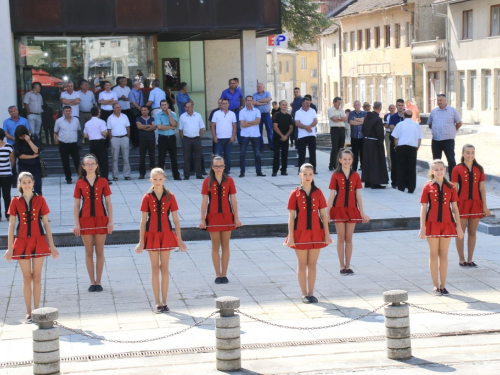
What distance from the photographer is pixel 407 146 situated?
16.7m

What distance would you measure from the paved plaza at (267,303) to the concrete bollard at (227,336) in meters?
0.17

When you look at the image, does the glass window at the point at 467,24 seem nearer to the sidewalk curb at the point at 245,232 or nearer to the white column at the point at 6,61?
the white column at the point at 6,61

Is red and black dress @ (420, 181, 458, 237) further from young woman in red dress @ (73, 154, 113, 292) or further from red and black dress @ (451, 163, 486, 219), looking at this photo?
young woman in red dress @ (73, 154, 113, 292)

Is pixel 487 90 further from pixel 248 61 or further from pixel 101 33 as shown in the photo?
pixel 101 33

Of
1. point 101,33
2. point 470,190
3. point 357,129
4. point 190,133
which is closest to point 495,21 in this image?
point 357,129

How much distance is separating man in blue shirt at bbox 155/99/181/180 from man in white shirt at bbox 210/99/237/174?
3.11 ft

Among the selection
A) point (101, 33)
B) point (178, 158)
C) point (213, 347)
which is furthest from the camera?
point (101, 33)

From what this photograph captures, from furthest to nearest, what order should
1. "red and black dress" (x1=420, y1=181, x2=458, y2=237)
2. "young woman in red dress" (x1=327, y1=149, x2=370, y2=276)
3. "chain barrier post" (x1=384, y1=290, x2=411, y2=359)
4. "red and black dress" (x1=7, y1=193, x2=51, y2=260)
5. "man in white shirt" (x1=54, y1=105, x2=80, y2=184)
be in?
"man in white shirt" (x1=54, y1=105, x2=80, y2=184) < "young woman in red dress" (x1=327, y1=149, x2=370, y2=276) < "red and black dress" (x1=420, y1=181, x2=458, y2=237) < "red and black dress" (x1=7, y1=193, x2=51, y2=260) < "chain barrier post" (x1=384, y1=290, x2=411, y2=359)

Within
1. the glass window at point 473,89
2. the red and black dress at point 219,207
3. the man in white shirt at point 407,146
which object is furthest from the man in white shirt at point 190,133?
the glass window at point 473,89

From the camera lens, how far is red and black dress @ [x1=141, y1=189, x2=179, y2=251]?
29.5 feet

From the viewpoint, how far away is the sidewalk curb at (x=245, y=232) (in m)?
13.2

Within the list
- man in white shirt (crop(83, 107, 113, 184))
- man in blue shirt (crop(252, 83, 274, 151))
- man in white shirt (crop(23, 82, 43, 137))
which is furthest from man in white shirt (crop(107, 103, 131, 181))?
man in blue shirt (crop(252, 83, 274, 151))

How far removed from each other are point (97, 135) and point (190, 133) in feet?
7.00

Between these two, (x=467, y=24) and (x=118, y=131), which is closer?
(x=118, y=131)
